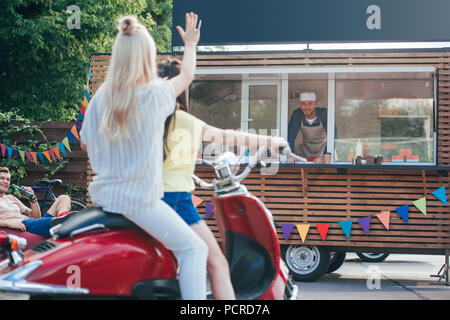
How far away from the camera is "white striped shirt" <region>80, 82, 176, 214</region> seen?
8.61 ft

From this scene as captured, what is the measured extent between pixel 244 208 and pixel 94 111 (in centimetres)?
95

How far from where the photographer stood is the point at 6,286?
94.0 inches

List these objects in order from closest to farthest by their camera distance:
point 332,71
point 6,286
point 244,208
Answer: point 6,286
point 244,208
point 332,71

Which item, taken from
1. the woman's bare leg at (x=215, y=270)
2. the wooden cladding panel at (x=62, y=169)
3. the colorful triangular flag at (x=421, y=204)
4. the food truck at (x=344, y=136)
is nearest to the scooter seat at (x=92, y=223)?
the woman's bare leg at (x=215, y=270)

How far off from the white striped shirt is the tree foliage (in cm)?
1196

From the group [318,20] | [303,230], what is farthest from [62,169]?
[318,20]

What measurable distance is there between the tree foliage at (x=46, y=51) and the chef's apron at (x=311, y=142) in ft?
25.6

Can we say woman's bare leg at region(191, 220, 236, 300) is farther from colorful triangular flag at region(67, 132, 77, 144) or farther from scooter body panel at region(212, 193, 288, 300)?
colorful triangular flag at region(67, 132, 77, 144)

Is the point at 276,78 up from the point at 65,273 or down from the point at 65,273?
up

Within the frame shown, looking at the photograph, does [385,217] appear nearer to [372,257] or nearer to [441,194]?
[441,194]

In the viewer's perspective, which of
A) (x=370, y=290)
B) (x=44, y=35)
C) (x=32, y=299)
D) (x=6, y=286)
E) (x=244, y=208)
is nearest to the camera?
(x=6, y=286)

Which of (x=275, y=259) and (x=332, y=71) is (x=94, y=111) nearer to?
(x=275, y=259)

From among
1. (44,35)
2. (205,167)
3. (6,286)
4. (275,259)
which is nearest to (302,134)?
(205,167)

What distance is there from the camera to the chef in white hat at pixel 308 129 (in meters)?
8.30
